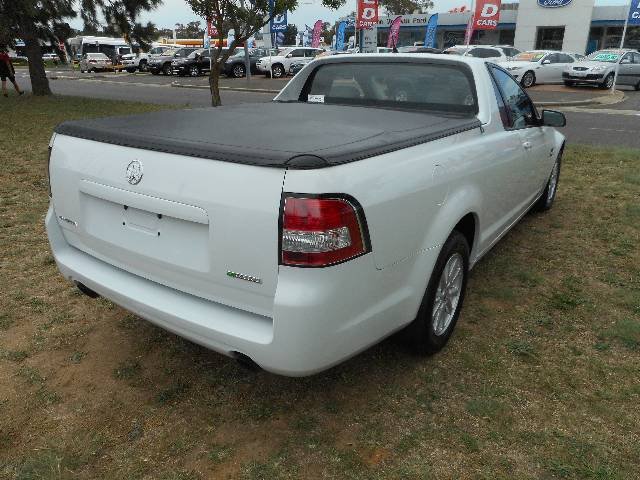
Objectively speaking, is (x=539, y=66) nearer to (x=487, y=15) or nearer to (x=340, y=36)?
(x=487, y=15)

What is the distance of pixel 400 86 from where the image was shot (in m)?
4.00

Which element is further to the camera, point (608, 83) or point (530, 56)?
point (530, 56)

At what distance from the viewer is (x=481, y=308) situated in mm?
3779

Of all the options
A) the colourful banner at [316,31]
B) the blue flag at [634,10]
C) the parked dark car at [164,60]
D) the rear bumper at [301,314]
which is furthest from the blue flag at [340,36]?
the rear bumper at [301,314]

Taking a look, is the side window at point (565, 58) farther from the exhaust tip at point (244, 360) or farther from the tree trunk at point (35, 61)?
the exhaust tip at point (244, 360)

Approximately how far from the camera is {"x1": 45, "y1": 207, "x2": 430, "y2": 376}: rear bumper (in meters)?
Result: 2.13

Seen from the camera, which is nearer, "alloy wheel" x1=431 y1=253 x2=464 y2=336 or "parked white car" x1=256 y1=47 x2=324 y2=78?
"alloy wheel" x1=431 y1=253 x2=464 y2=336

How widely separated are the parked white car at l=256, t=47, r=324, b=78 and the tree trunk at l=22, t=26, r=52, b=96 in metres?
15.7

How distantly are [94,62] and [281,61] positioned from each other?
19548mm

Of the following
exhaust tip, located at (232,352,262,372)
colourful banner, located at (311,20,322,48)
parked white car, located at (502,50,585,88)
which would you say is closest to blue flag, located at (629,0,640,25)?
parked white car, located at (502,50,585,88)

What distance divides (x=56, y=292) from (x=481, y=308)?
3.07 meters

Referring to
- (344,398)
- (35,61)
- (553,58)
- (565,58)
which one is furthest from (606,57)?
(344,398)

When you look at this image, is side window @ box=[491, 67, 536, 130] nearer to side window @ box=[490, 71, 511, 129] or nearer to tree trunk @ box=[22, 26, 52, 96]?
side window @ box=[490, 71, 511, 129]

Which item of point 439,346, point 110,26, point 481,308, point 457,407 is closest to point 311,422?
point 457,407
